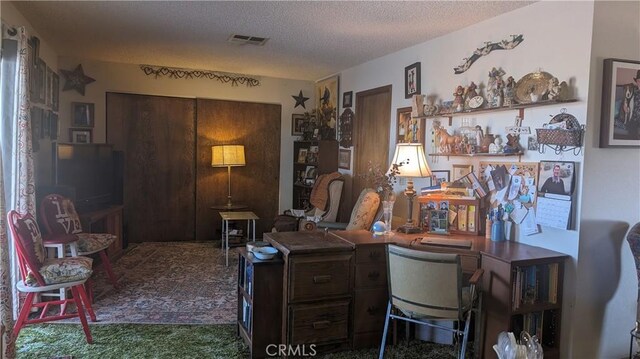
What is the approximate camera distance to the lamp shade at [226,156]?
19.6 feet

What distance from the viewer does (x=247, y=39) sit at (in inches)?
165

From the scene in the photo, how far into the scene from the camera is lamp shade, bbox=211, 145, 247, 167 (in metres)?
5.96

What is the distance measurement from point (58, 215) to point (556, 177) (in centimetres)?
371

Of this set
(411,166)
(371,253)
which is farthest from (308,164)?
(371,253)

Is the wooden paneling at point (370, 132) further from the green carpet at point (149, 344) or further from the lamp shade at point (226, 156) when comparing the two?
the green carpet at point (149, 344)

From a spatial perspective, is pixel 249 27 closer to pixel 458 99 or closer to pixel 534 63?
pixel 458 99

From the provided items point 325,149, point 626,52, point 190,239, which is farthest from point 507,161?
point 190,239

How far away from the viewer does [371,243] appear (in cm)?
289

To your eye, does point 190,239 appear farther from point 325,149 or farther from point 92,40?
point 92,40

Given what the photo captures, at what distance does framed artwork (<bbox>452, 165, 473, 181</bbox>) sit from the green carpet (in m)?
1.31

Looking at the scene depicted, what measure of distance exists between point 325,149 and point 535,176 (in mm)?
3131

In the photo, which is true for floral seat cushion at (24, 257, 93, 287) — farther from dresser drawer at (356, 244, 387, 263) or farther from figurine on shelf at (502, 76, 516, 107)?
figurine on shelf at (502, 76, 516, 107)

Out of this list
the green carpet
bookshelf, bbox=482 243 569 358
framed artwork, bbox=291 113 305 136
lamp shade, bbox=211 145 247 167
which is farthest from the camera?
framed artwork, bbox=291 113 305 136

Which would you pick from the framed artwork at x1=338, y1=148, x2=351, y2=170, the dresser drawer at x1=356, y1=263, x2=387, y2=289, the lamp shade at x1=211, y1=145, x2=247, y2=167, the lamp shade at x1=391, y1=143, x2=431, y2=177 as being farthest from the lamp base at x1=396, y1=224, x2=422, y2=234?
the lamp shade at x1=211, y1=145, x2=247, y2=167
